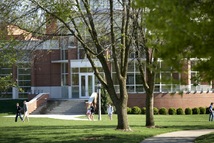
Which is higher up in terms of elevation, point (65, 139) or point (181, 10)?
point (181, 10)

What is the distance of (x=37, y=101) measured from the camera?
49906mm

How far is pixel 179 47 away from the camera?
798 cm

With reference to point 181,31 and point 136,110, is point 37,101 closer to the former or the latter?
point 136,110

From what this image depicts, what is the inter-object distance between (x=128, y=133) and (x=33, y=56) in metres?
5.91

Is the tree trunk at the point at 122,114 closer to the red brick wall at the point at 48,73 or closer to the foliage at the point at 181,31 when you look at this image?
the foliage at the point at 181,31

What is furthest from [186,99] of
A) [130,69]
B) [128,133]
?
[128,133]

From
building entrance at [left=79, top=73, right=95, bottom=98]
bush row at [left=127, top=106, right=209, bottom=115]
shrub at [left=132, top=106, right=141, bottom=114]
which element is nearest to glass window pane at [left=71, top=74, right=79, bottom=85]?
building entrance at [left=79, top=73, right=95, bottom=98]

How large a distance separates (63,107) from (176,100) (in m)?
12.2

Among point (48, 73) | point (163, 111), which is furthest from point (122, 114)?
point (48, 73)

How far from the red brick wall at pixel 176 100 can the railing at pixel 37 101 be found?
10023 millimetres

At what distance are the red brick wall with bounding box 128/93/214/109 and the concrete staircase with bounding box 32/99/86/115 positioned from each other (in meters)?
5.41

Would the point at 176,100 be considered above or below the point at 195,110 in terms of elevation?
above

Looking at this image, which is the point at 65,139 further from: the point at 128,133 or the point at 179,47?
the point at 179,47

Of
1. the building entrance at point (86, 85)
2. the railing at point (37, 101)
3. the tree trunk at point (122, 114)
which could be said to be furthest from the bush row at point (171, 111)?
the tree trunk at point (122, 114)
